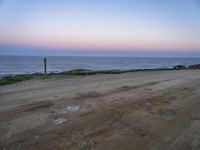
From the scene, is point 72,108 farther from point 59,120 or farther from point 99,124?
point 99,124

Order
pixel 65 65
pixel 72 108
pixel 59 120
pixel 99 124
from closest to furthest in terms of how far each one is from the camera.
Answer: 1. pixel 99 124
2. pixel 59 120
3. pixel 72 108
4. pixel 65 65

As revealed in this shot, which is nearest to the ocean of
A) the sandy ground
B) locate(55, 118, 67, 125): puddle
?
the sandy ground

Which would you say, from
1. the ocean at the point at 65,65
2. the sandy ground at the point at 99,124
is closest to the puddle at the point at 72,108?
the sandy ground at the point at 99,124

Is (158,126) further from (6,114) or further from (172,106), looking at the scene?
(6,114)

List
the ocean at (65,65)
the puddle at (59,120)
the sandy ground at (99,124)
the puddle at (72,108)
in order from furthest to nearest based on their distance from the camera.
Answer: the ocean at (65,65) → the puddle at (72,108) → the puddle at (59,120) → the sandy ground at (99,124)

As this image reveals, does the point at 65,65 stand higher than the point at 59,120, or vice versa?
the point at 59,120

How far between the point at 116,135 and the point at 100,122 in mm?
673

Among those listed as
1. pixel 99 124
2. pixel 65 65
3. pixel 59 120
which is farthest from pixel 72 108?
pixel 65 65

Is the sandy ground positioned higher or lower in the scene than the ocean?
higher

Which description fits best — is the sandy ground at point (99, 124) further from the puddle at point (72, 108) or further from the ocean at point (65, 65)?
the ocean at point (65, 65)

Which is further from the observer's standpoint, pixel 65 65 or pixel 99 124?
pixel 65 65

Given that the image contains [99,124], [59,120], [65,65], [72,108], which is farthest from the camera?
[65,65]

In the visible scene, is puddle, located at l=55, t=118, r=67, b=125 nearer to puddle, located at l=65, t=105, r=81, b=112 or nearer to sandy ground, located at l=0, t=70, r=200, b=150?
sandy ground, located at l=0, t=70, r=200, b=150

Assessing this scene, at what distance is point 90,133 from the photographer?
3342 mm
